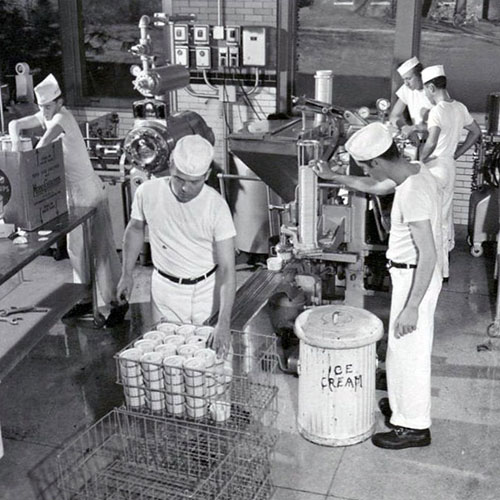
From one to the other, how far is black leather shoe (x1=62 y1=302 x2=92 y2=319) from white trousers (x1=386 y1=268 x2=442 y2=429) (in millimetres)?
2660

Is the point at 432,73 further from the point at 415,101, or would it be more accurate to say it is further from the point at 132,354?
the point at 132,354

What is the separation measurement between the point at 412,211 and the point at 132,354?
57.3 inches

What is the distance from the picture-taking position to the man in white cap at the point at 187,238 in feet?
11.5

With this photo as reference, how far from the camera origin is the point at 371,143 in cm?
364

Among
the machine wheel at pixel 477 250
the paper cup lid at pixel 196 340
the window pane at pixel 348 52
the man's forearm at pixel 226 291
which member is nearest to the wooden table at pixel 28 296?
the man's forearm at pixel 226 291

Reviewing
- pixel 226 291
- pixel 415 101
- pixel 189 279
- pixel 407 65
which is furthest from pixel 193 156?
pixel 415 101

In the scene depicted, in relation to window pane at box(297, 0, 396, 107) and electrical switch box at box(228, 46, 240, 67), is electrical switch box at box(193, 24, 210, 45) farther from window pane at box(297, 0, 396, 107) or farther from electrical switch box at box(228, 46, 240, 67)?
window pane at box(297, 0, 396, 107)

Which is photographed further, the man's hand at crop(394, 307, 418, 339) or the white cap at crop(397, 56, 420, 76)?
the white cap at crop(397, 56, 420, 76)

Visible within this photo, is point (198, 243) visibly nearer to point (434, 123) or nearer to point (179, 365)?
point (179, 365)

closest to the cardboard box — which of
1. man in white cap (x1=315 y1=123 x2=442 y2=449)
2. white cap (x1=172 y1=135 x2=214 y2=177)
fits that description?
white cap (x1=172 y1=135 x2=214 y2=177)

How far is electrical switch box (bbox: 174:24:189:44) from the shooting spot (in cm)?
745

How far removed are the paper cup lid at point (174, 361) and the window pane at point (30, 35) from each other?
7.25 metres

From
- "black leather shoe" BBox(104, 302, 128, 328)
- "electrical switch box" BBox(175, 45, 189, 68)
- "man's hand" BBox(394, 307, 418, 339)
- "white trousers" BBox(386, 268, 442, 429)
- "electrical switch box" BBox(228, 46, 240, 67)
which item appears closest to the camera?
"man's hand" BBox(394, 307, 418, 339)


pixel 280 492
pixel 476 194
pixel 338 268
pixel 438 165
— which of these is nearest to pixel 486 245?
pixel 476 194
